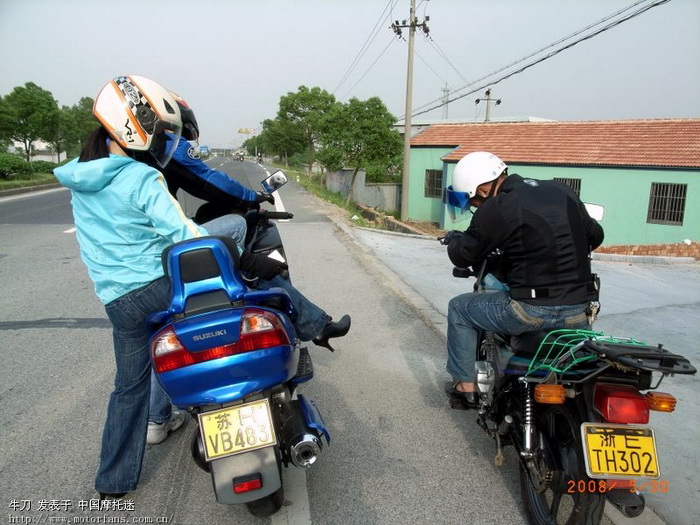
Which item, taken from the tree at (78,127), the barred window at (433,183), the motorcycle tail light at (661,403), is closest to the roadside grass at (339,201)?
the barred window at (433,183)

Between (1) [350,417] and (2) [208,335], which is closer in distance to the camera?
(2) [208,335]

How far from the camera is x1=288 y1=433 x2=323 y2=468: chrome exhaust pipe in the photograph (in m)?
2.05

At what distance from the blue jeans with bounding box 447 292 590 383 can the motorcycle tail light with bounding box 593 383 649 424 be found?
57 cm

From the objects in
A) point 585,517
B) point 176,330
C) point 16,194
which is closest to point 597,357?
point 585,517

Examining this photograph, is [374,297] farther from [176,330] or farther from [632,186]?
[632,186]

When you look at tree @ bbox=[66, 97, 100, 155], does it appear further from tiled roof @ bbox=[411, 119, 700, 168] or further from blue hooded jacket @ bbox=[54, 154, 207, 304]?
blue hooded jacket @ bbox=[54, 154, 207, 304]

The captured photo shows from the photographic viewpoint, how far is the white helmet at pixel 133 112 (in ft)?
7.04

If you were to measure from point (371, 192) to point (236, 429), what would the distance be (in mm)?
25267

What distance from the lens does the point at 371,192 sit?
26781mm

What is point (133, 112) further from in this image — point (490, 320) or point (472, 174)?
point (490, 320)

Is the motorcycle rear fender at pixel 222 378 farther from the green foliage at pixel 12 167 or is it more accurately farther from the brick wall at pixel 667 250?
the green foliage at pixel 12 167

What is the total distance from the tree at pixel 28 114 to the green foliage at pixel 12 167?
2032mm

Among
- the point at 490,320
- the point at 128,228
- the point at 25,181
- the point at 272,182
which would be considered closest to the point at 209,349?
the point at 128,228

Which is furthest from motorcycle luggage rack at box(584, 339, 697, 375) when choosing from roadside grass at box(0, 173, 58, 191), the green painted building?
roadside grass at box(0, 173, 58, 191)
